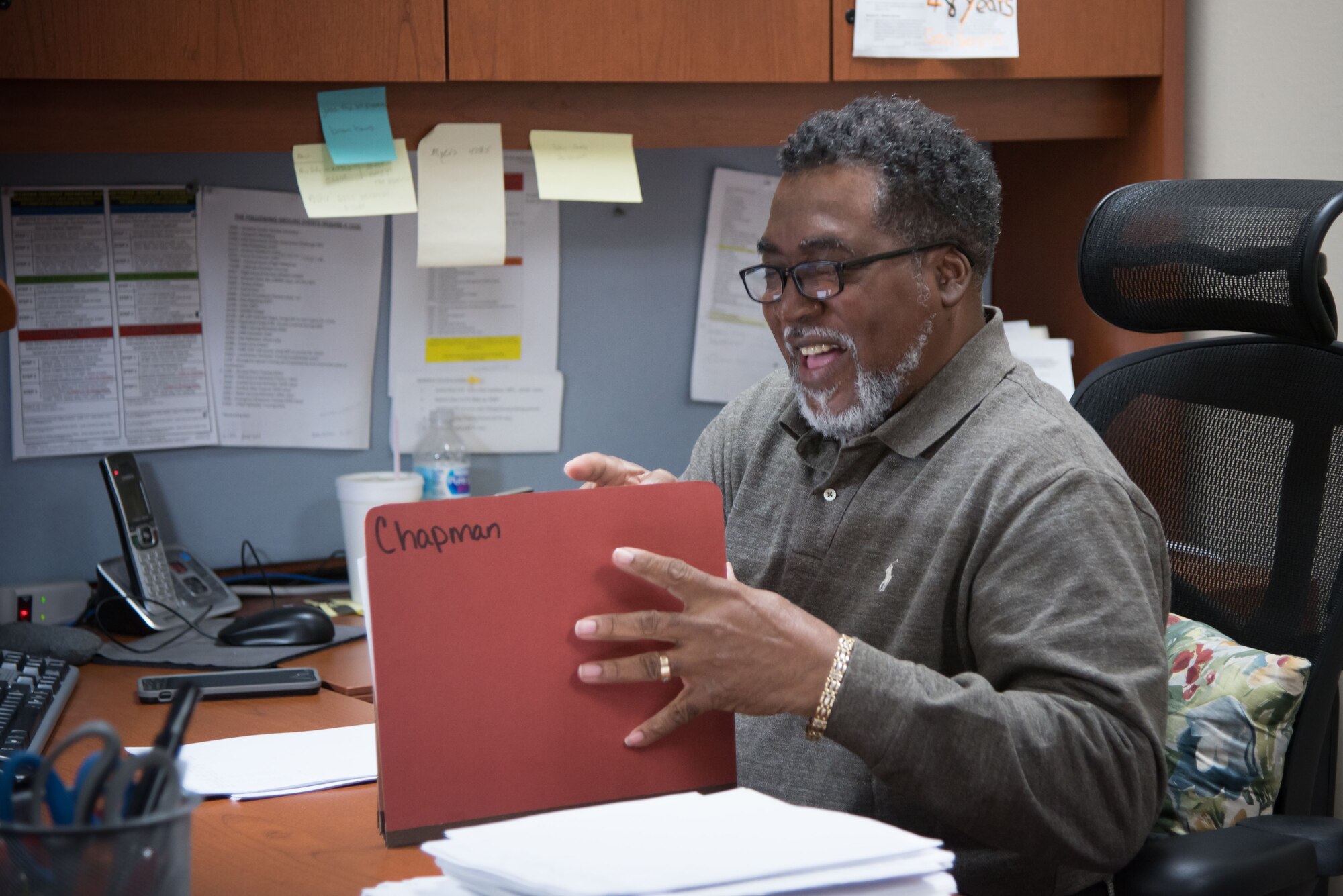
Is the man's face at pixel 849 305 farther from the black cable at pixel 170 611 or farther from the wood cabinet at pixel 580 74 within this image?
the black cable at pixel 170 611

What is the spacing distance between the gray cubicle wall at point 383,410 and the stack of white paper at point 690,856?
43.5 inches

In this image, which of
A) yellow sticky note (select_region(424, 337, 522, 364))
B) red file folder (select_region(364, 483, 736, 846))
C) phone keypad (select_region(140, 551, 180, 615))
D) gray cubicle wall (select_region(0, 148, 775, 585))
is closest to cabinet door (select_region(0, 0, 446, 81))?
gray cubicle wall (select_region(0, 148, 775, 585))

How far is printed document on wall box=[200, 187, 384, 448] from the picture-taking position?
1.73m

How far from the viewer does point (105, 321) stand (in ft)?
5.51

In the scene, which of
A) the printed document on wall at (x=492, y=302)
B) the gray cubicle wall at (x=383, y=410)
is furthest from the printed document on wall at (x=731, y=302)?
the printed document on wall at (x=492, y=302)

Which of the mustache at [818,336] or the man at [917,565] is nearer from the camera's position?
the man at [917,565]

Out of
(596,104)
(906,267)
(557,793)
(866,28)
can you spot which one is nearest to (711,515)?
(557,793)

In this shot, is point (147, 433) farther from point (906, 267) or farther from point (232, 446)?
point (906, 267)

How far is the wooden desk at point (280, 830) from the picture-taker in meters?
0.82

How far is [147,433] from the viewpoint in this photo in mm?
1715

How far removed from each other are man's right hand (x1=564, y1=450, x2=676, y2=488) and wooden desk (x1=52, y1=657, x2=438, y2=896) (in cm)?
30

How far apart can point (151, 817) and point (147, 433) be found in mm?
1221

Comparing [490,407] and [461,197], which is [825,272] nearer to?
[461,197]

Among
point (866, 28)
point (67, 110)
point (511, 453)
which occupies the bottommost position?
point (511, 453)
